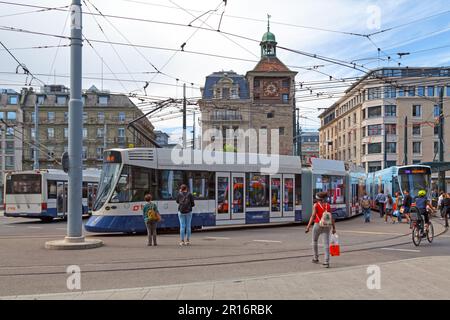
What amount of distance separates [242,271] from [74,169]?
6.63 meters

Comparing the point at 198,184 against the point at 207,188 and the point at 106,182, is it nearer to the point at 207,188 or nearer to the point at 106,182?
the point at 207,188

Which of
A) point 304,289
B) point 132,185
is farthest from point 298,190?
point 304,289

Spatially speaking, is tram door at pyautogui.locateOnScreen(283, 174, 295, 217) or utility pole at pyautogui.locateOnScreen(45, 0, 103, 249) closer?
utility pole at pyautogui.locateOnScreen(45, 0, 103, 249)

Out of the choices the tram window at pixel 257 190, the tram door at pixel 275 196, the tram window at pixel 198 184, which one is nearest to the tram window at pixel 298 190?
the tram door at pixel 275 196

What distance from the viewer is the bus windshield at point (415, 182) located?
29.7m

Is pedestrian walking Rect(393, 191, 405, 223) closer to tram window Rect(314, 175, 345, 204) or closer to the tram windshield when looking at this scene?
the tram windshield

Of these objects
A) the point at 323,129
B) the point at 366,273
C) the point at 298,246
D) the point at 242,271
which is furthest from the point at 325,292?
the point at 323,129

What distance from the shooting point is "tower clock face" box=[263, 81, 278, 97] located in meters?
72.7

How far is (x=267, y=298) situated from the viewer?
695 centimetres

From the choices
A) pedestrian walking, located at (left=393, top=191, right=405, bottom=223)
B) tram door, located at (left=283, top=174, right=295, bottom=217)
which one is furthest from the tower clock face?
tram door, located at (left=283, top=174, right=295, bottom=217)

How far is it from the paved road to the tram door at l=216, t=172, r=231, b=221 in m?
2.85

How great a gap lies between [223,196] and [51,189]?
1193 centimetres

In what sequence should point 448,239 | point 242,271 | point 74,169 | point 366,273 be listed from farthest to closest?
point 448,239 → point 74,169 → point 242,271 → point 366,273
